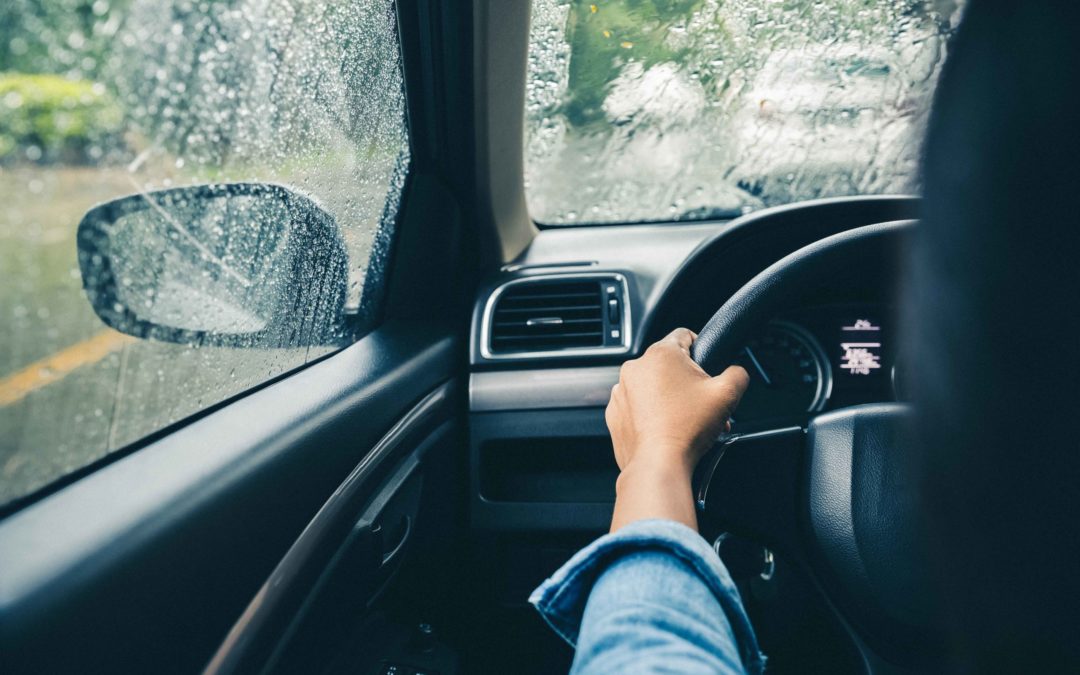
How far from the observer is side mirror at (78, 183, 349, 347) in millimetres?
1015

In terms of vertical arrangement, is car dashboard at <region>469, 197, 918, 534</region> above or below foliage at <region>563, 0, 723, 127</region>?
below

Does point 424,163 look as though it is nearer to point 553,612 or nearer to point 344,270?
point 344,270

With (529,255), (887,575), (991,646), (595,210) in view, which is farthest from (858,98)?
(991,646)

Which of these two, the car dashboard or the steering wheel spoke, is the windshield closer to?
the car dashboard

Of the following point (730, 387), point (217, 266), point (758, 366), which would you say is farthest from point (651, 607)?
point (758, 366)

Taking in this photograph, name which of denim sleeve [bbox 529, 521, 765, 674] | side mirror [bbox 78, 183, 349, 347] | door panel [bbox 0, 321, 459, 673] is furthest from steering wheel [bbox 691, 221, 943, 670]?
side mirror [bbox 78, 183, 349, 347]

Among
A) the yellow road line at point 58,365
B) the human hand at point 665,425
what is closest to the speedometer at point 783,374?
the human hand at point 665,425

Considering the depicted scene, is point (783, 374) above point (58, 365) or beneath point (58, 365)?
beneath

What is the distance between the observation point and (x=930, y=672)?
4.33 feet

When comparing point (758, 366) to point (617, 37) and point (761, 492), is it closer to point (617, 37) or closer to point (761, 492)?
point (761, 492)

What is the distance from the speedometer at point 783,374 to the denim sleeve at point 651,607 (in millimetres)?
1472

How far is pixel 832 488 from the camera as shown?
1.42 m

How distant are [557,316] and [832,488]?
95 centimetres

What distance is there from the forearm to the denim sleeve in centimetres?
9
